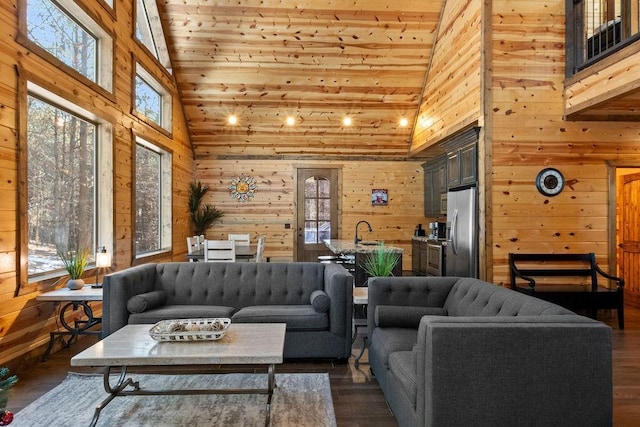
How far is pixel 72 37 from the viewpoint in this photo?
422cm

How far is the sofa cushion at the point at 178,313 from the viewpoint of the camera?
11.5ft

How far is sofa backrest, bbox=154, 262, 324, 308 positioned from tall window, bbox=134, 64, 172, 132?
8.34ft

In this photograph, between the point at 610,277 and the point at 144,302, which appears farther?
the point at 610,277

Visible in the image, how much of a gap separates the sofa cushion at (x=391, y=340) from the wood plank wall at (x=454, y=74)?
3073 millimetres

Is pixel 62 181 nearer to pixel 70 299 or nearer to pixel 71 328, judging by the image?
pixel 70 299

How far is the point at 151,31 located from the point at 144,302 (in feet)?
14.8

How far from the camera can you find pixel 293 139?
8.31 meters

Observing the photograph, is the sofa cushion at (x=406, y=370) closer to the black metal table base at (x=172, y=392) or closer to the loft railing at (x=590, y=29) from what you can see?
the black metal table base at (x=172, y=392)

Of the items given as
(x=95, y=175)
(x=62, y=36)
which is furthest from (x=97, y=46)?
(x=95, y=175)

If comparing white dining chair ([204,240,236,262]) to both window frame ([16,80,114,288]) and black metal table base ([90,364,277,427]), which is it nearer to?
window frame ([16,80,114,288])

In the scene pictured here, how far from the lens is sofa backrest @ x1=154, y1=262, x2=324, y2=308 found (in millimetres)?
4062

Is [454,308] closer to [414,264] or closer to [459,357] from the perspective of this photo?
[459,357]

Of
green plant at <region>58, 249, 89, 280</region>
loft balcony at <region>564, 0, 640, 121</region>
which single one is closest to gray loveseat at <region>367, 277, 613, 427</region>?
loft balcony at <region>564, 0, 640, 121</region>

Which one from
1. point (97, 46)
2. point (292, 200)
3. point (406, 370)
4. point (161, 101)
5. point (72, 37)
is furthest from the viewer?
point (292, 200)
